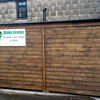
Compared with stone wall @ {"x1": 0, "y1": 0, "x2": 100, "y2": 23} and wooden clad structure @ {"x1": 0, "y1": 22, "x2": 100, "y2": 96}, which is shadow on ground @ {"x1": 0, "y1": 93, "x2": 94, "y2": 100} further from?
stone wall @ {"x1": 0, "y1": 0, "x2": 100, "y2": 23}

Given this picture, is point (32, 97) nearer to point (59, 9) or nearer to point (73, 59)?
point (73, 59)

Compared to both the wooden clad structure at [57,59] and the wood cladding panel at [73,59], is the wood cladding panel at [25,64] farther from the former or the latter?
the wood cladding panel at [73,59]

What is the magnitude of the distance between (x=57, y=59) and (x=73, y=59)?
52 centimetres

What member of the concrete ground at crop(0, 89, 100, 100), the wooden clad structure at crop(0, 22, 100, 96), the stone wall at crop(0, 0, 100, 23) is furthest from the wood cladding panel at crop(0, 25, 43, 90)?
the stone wall at crop(0, 0, 100, 23)

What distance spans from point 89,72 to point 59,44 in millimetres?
1302

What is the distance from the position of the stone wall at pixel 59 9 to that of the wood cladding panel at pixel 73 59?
15.8ft

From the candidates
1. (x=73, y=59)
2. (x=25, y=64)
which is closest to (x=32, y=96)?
(x=25, y=64)

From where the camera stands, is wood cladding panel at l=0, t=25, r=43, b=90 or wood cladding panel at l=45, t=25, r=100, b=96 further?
wood cladding panel at l=0, t=25, r=43, b=90

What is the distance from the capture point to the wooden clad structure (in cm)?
409

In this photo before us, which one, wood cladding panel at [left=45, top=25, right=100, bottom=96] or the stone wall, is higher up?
the stone wall

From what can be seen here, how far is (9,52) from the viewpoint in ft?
15.1

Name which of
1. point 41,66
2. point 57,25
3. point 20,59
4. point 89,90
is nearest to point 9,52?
point 20,59

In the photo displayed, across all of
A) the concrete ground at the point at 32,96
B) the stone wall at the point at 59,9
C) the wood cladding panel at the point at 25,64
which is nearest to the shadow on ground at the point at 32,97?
the concrete ground at the point at 32,96

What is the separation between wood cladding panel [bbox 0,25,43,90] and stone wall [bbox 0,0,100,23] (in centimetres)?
492
